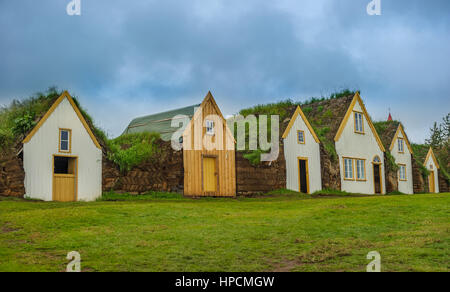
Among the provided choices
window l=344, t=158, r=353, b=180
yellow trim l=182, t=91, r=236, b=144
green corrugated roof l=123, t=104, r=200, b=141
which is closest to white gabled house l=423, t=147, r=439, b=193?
window l=344, t=158, r=353, b=180

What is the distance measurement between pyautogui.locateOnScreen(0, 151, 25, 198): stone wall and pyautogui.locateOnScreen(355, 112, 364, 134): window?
23.4 m

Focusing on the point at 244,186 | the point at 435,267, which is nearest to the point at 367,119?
the point at 244,186

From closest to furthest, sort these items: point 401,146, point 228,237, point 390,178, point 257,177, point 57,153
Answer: point 228,237 < point 57,153 < point 257,177 < point 390,178 < point 401,146

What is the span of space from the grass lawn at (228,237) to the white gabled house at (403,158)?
22036mm

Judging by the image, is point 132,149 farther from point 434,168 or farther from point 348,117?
point 434,168

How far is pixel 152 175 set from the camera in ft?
84.8

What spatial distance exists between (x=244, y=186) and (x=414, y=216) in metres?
14.1

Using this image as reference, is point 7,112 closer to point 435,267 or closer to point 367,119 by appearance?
point 435,267

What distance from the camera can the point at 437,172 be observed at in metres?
46.7

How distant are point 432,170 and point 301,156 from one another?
19794mm

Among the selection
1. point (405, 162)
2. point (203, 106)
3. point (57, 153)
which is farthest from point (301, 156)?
point (57, 153)

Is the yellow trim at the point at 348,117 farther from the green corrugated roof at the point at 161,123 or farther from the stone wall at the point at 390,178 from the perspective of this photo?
the green corrugated roof at the point at 161,123

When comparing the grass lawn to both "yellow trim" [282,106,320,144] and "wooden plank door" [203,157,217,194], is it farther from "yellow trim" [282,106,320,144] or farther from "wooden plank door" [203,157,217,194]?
"yellow trim" [282,106,320,144]

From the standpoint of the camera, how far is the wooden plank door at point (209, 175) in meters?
27.5
